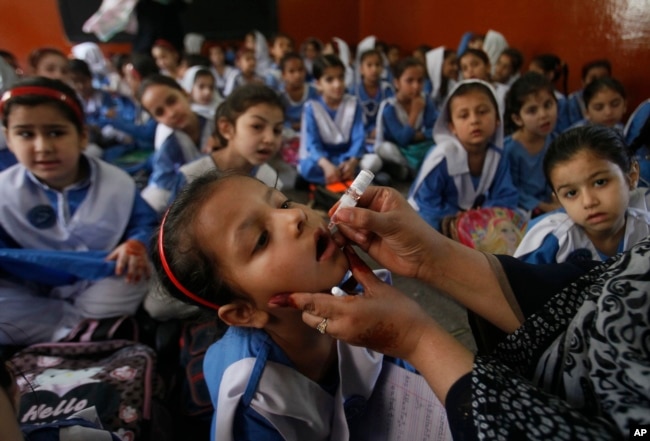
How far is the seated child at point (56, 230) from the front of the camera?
55.3 inches

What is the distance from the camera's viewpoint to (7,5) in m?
6.86

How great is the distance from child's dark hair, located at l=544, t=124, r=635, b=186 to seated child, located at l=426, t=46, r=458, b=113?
11.1 feet

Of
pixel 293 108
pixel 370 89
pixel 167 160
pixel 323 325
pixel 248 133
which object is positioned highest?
pixel 370 89

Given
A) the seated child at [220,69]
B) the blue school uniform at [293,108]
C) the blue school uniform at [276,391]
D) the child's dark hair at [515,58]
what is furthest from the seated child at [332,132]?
the seated child at [220,69]

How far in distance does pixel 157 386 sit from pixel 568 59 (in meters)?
4.38

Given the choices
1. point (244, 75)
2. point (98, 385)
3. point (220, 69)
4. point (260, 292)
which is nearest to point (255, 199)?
point (260, 292)

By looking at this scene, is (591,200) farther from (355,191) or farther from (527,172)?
(527,172)

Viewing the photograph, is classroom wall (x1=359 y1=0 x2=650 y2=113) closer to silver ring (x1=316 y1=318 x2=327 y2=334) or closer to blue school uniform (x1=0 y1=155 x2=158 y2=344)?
silver ring (x1=316 y1=318 x2=327 y2=334)

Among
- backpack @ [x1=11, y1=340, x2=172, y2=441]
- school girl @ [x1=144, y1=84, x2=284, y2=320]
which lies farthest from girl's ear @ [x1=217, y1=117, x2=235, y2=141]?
backpack @ [x1=11, y1=340, x2=172, y2=441]

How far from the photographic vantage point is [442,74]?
4793mm

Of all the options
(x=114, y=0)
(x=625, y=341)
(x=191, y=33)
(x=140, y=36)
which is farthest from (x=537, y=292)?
(x=191, y=33)

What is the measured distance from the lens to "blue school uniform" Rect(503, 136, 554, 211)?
2.52 m

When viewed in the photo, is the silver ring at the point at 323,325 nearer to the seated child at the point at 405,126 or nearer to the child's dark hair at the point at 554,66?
the seated child at the point at 405,126

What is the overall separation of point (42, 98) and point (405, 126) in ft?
9.02
